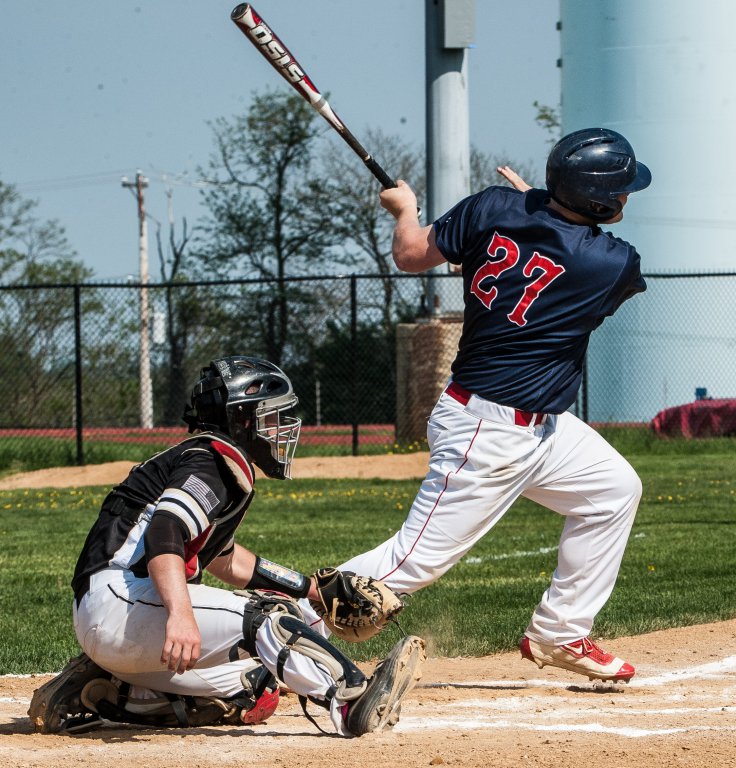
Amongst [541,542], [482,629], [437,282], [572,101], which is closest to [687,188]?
[572,101]

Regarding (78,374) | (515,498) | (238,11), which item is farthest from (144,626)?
(78,374)

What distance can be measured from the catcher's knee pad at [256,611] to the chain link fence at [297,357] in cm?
1390

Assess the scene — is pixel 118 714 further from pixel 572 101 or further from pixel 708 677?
pixel 572 101

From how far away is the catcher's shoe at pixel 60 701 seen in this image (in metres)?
4.23

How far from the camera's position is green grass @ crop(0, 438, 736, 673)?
21.0ft

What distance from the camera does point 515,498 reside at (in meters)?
4.71

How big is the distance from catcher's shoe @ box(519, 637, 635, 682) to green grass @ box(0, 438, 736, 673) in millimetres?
949

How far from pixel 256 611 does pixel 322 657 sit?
299mm

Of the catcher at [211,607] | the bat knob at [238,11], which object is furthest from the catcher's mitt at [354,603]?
the bat knob at [238,11]

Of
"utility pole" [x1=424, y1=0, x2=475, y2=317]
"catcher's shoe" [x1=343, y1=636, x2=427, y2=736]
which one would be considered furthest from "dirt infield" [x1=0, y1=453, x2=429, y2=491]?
"catcher's shoe" [x1=343, y1=636, x2=427, y2=736]

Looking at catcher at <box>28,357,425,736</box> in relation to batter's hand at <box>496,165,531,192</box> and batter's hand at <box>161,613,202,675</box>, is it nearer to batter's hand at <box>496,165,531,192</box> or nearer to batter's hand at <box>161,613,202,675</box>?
batter's hand at <box>161,613,202,675</box>

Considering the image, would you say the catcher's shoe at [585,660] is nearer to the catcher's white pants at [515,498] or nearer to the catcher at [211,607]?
the catcher's white pants at [515,498]

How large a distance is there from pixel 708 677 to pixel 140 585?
8.22 ft

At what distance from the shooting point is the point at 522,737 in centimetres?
403
